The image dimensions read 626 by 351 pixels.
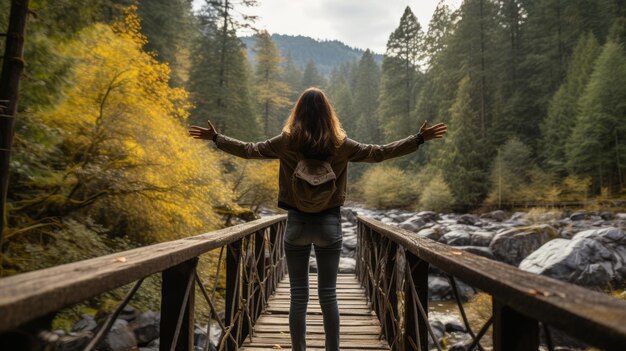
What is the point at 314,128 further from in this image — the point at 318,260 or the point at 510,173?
the point at 510,173

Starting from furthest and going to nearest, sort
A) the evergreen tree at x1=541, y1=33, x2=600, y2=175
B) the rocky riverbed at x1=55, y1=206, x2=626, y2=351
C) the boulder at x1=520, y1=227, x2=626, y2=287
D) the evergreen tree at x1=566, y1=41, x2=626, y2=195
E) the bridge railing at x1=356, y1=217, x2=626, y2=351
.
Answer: the evergreen tree at x1=541, y1=33, x2=600, y2=175, the evergreen tree at x1=566, y1=41, x2=626, y2=195, the boulder at x1=520, y1=227, x2=626, y2=287, the rocky riverbed at x1=55, y1=206, x2=626, y2=351, the bridge railing at x1=356, y1=217, x2=626, y2=351

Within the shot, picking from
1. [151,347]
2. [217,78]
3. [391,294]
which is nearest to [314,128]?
[391,294]

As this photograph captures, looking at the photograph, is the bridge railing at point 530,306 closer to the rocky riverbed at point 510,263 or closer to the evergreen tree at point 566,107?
the rocky riverbed at point 510,263

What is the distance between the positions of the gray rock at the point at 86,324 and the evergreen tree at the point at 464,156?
27.2 m

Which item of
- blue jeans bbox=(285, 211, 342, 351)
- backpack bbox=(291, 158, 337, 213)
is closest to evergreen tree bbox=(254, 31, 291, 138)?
blue jeans bbox=(285, 211, 342, 351)

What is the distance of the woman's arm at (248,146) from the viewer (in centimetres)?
244

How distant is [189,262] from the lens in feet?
5.82

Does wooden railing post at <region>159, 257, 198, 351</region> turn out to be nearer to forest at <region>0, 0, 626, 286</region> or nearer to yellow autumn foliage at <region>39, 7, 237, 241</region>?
forest at <region>0, 0, 626, 286</region>

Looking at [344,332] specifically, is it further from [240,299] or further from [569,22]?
[569,22]

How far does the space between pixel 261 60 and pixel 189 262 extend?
108ft

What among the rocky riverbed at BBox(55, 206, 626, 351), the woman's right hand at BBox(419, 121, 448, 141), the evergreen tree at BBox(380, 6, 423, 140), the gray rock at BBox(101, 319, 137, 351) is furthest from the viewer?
the evergreen tree at BBox(380, 6, 423, 140)

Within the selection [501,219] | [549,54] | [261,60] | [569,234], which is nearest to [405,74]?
[549,54]

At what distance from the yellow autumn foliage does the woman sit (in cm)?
724

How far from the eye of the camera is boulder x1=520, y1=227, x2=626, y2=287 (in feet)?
29.3
